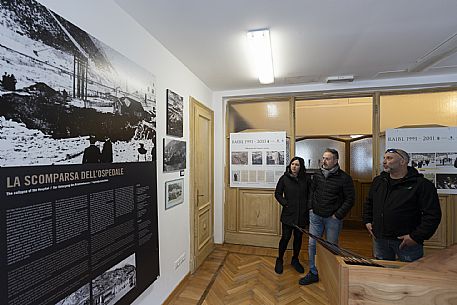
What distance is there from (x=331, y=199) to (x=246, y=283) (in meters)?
1.51

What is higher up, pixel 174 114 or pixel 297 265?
pixel 174 114

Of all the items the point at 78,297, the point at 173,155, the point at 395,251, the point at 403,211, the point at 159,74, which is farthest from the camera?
the point at 173,155

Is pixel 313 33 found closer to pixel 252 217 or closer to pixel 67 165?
pixel 67 165

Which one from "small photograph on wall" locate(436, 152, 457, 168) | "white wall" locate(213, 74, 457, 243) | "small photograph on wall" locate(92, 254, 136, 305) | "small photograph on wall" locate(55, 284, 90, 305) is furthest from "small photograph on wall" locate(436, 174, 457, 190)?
"small photograph on wall" locate(55, 284, 90, 305)

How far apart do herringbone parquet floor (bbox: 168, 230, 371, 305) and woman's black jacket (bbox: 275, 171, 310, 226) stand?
748 millimetres

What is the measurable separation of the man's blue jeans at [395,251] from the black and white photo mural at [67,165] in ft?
7.52

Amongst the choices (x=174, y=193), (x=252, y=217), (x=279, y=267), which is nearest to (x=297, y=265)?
(x=279, y=267)

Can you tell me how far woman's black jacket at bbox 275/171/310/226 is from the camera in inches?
126

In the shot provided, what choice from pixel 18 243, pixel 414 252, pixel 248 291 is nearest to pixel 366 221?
pixel 414 252

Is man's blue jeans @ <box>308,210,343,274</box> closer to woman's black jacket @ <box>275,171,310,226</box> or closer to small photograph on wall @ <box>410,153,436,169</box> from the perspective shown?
woman's black jacket @ <box>275,171,310,226</box>

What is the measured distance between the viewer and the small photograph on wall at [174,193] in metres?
2.61

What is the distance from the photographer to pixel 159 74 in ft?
8.20

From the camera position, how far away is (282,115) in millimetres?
4289

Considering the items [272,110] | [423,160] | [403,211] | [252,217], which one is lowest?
[252,217]
